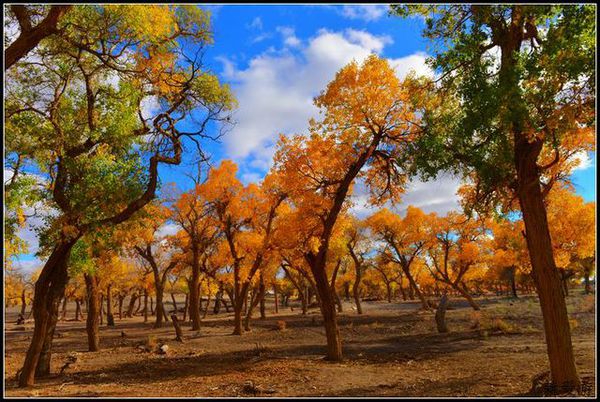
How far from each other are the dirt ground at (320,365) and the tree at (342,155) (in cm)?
315

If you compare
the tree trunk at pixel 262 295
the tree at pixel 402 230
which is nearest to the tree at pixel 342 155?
→ the tree trunk at pixel 262 295

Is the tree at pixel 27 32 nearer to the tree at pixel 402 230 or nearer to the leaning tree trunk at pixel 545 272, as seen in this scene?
the leaning tree trunk at pixel 545 272

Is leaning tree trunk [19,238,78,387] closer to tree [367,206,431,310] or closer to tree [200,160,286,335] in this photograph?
tree [200,160,286,335]

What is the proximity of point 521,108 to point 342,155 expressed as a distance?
8907mm

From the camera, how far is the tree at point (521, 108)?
26.0 feet

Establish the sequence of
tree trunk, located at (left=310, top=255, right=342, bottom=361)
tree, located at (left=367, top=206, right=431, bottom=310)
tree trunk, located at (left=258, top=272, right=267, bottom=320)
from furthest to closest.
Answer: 1. tree, located at (left=367, top=206, right=431, bottom=310)
2. tree trunk, located at (left=258, top=272, right=267, bottom=320)
3. tree trunk, located at (left=310, top=255, right=342, bottom=361)

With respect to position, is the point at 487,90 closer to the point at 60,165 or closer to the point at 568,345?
the point at 568,345

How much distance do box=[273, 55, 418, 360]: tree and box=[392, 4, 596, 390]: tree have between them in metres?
3.49

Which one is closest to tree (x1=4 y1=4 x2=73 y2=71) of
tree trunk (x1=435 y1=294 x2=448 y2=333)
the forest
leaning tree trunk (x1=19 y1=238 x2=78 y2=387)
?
the forest

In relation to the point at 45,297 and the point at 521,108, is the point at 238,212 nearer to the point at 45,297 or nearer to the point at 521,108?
the point at 45,297

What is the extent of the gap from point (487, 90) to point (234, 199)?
2103 cm

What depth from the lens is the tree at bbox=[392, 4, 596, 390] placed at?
312 inches

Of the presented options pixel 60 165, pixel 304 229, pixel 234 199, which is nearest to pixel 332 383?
pixel 304 229

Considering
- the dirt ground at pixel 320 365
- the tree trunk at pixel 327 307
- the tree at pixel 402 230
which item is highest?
the tree at pixel 402 230
